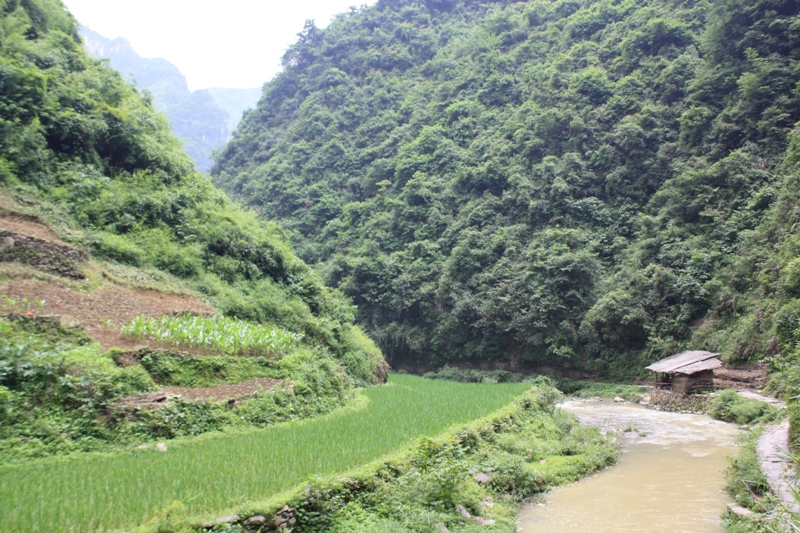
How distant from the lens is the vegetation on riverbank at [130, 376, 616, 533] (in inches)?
243

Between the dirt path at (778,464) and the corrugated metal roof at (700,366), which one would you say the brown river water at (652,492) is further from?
the corrugated metal roof at (700,366)

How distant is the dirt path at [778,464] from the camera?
7.21 metres

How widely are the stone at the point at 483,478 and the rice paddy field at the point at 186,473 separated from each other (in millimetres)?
1238

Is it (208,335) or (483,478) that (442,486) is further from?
(208,335)

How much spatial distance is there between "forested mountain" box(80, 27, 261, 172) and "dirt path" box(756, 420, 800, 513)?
95644mm

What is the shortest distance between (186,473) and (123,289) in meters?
9.37

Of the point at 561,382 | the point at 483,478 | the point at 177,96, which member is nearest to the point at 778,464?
the point at 483,478

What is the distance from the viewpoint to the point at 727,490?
31.3 feet

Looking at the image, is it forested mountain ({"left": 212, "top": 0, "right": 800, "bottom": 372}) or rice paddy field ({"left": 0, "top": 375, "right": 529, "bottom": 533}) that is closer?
rice paddy field ({"left": 0, "top": 375, "right": 529, "bottom": 533})

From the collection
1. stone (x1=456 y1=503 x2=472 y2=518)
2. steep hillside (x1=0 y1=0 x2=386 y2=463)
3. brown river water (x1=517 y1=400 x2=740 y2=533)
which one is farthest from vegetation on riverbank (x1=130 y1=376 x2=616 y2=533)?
steep hillside (x1=0 y1=0 x2=386 y2=463)

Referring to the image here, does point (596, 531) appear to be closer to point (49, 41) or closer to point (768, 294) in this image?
point (768, 294)

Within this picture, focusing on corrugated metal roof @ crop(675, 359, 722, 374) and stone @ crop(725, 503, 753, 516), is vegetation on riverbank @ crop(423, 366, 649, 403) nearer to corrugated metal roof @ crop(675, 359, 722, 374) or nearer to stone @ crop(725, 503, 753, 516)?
corrugated metal roof @ crop(675, 359, 722, 374)

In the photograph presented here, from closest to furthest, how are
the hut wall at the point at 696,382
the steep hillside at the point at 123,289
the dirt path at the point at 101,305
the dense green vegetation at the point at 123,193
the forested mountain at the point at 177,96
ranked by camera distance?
1. the steep hillside at the point at 123,289
2. the dirt path at the point at 101,305
3. the dense green vegetation at the point at 123,193
4. the hut wall at the point at 696,382
5. the forested mountain at the point at 177,96

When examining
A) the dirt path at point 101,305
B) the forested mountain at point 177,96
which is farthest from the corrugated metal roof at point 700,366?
the forested mountain at point 177,96
